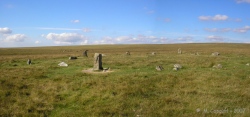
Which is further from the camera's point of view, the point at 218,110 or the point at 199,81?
the point at 199,81

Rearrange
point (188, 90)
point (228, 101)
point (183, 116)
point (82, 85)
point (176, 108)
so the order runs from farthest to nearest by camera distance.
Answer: point (82, 85) → point (188, 90) → point (228, 101) → point (176, 108) → point (183, 116)

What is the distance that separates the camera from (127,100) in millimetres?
12430

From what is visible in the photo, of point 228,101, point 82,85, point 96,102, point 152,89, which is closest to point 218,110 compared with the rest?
point 228,101

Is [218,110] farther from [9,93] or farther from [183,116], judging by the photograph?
[9,93]

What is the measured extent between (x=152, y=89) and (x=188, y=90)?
226 centimetres

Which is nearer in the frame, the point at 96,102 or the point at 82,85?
the point at 96,102

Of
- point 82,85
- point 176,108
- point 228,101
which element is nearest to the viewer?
point 176,108

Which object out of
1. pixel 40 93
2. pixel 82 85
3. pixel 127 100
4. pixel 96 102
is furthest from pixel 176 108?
pixel 40 93

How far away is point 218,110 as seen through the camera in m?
10.7

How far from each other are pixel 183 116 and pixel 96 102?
190 inches

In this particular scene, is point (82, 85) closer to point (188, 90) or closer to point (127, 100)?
point (127, 100)

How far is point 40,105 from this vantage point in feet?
39.4

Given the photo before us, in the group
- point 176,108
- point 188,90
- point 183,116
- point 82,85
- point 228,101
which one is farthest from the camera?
point 82,85

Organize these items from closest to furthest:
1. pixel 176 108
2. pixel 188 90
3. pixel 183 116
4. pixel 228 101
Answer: pixel 183 116
pixel 176 108
pixel 228 101
pixel 188 90
